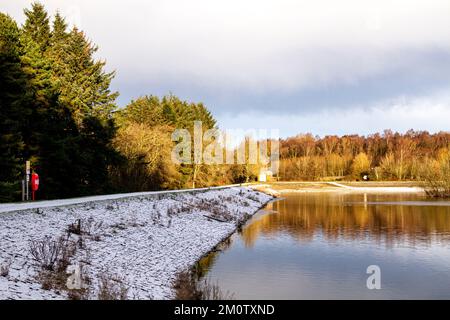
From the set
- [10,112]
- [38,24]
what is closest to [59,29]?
[38,24]

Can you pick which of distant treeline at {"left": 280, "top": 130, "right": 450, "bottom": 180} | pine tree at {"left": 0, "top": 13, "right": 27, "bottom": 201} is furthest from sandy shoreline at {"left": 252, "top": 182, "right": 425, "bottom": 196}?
pine tree at {"left": 0, "top": 13, "right": 27, "bottom": 201}

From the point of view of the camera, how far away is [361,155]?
371 ft

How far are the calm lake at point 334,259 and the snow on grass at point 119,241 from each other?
1510 mm

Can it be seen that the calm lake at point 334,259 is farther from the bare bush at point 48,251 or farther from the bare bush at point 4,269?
the bare bush at point 4,269

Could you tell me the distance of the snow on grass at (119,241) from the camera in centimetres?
1166

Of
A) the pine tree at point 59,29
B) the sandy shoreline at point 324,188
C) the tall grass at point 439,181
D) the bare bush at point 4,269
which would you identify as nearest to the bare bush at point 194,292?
the bare bush at point 4,269

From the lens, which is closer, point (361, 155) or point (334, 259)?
point (334, 259)

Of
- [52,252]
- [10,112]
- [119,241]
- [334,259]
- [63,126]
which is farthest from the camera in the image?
[63,126]

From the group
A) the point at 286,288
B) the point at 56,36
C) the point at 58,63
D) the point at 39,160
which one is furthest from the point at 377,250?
the point at 56,36

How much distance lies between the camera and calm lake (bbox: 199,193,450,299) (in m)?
13.7

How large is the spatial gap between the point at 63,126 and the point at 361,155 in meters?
94.4

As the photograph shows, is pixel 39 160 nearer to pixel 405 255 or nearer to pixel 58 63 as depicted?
pixel 58 63

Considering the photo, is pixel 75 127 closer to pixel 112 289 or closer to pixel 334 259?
pixel 334 259
